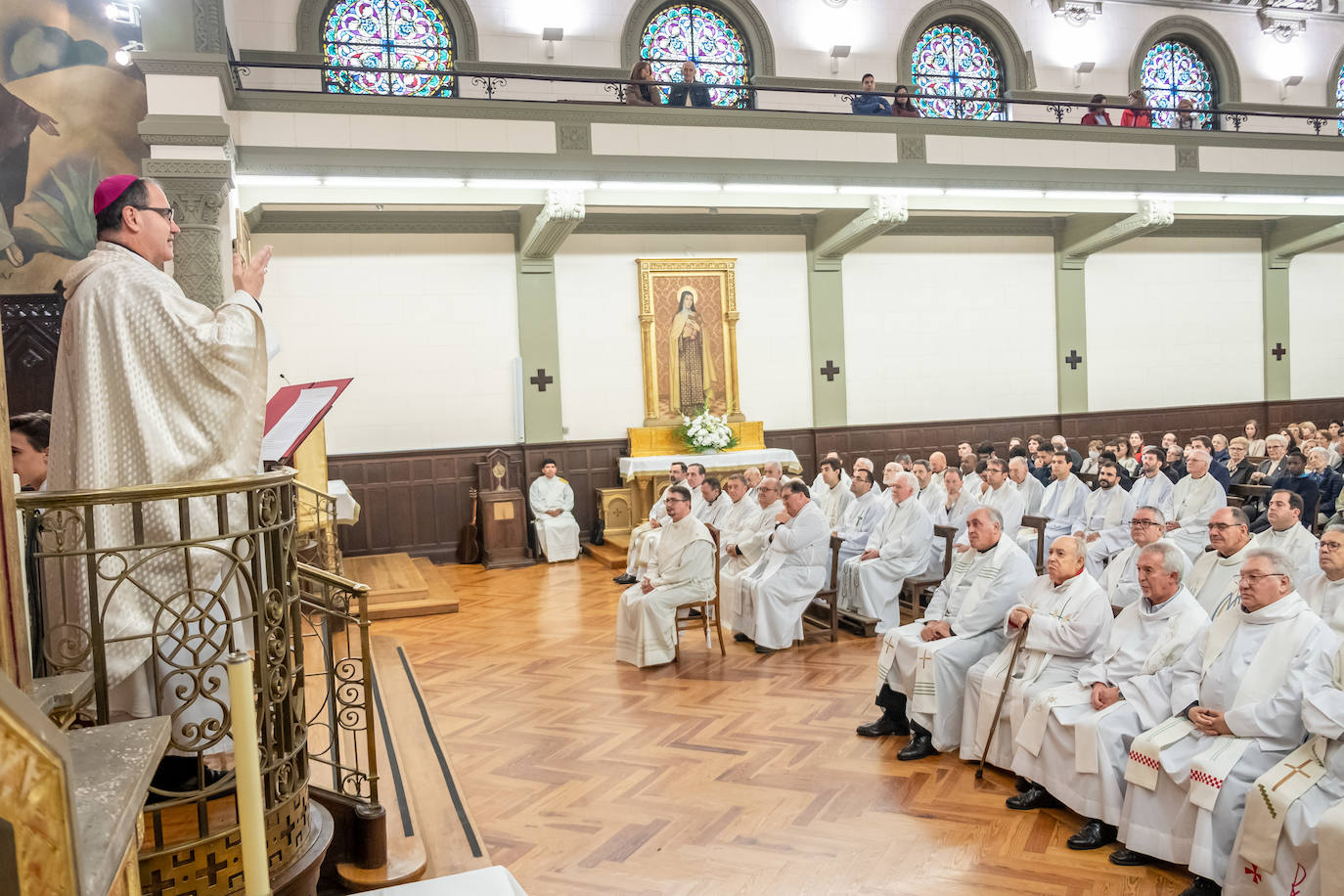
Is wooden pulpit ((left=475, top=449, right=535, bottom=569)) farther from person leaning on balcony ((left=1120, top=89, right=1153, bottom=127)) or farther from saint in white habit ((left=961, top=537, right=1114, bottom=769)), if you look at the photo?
person leaning on balcony ((left=1120, top=89, right=1153, bottom=127))

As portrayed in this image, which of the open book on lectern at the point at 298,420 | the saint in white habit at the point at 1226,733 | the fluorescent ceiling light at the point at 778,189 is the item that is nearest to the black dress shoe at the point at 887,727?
the saint in white habit at the point at 1226,733

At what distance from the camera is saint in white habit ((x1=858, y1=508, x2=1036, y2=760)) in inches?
218

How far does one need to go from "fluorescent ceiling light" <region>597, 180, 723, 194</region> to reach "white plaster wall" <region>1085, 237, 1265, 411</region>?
7149mm

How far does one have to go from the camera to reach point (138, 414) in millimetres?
2662

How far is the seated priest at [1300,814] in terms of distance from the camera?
11.8ft

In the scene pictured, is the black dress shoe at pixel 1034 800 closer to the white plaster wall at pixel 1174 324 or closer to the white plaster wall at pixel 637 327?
the white plaster wall at pixel 637 327

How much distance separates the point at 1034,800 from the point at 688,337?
379 inches

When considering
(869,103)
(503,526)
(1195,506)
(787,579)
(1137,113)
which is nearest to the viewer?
(787,579)

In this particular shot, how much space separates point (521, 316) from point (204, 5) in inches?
203

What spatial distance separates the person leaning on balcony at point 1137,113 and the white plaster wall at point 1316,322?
4.05m

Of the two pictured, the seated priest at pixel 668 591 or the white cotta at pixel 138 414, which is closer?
the white cotta at pixel 138 414

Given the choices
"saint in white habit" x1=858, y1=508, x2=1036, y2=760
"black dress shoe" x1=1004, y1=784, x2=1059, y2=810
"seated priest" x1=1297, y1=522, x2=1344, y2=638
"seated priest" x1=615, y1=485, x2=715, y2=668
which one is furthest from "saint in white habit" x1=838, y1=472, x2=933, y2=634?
"seated priest" x1=1297, y1=522, x2=1344, y2=638

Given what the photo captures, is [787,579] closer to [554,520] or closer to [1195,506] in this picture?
[1195,506]

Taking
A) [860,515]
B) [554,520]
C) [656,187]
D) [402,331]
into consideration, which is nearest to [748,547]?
[860,515]
